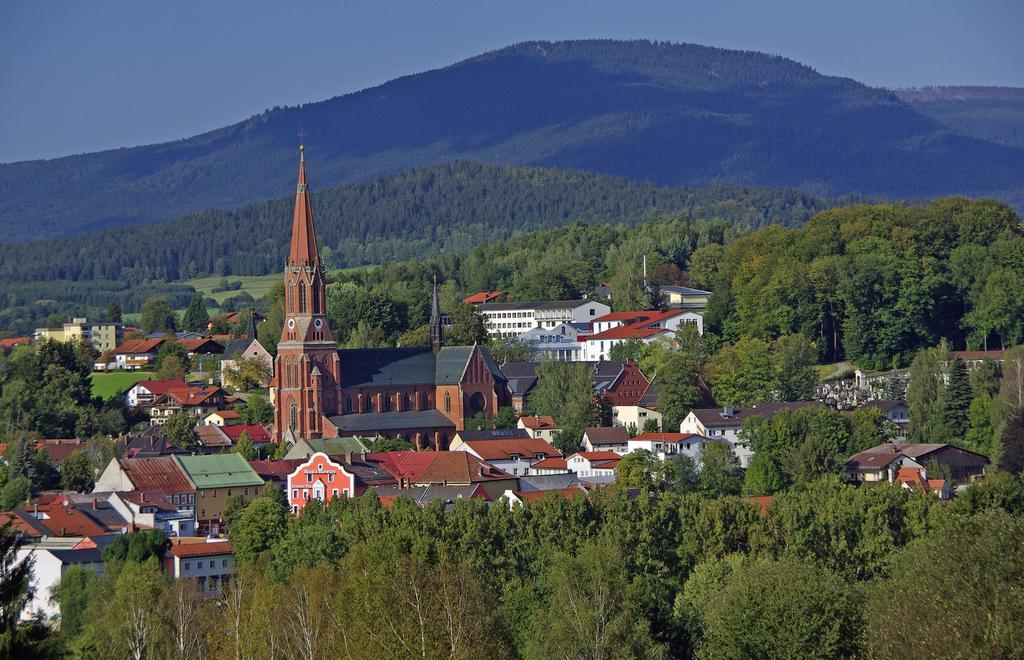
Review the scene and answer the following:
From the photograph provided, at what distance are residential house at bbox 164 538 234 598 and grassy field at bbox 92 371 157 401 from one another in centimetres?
4550

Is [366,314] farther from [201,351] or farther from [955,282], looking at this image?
[955,282]

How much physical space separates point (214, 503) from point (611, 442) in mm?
20396

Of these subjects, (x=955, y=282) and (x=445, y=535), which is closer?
(x=445, y=535)

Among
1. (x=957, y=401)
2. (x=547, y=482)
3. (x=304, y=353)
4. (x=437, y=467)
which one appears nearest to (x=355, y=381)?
(x=304, y=353)

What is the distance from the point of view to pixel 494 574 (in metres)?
59.0

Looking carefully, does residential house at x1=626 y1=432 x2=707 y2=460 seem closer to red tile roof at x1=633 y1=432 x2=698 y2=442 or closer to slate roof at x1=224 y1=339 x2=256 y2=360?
red tile roof at x1=633 y1=432 x2=698 y2=442

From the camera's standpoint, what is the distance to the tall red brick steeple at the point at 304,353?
331ft

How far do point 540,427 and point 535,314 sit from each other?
121 feet

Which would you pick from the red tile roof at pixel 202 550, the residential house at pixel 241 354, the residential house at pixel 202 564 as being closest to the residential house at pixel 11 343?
the residential house at pixel 241 354

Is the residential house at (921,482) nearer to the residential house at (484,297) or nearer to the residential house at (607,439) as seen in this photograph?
the residential house at (607,439)

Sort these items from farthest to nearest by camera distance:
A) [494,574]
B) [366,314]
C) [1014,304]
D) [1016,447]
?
[366,314] → [1014,304] → [1016,447] → [494,574]

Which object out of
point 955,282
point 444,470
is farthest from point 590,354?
point 444,470

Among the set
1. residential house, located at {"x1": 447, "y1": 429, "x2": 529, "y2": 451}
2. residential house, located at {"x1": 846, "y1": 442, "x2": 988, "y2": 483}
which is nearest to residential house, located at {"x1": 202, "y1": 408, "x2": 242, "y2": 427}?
residential house, located at {"x1": 447, "y1": 429, "x2": 529, "y2": 451}

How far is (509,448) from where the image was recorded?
91812mm
